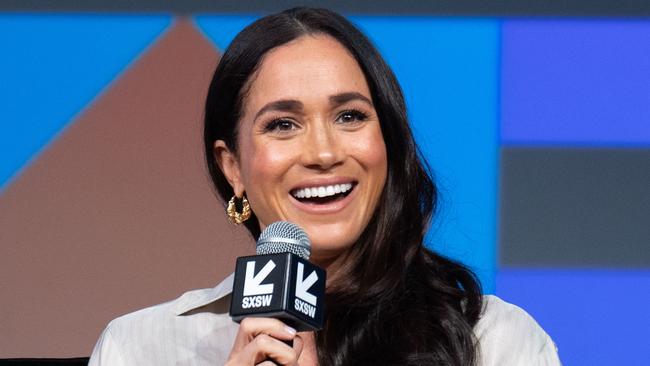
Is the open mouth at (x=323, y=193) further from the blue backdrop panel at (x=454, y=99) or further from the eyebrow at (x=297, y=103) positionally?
the blue backdrop panel at (x=454, y=99)

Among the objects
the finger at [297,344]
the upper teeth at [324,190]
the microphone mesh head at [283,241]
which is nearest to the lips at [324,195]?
the upper teeth at [324,190]

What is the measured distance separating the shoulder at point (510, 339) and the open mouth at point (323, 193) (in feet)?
1.12

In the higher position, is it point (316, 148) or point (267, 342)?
point (316, 148)

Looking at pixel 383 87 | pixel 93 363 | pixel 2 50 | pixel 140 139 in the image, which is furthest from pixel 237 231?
pixel 383 87

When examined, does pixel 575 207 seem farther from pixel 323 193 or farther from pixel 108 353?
pixel 108 353

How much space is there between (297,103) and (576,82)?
1407 millimetres

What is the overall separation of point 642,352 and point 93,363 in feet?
5.14

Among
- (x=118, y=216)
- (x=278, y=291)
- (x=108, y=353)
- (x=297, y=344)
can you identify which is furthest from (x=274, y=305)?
(x=118, y=216)

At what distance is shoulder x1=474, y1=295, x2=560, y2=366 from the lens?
2164 millimetres

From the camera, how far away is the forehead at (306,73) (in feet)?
7.30

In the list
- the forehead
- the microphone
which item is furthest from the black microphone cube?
the forehead

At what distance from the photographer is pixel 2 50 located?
3463 millimetres

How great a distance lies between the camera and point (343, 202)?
2195 millimetres

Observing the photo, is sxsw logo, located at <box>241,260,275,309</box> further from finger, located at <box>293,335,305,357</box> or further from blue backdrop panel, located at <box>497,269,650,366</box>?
blue backdrop panel, located at <box>497,269,650,366</box>
